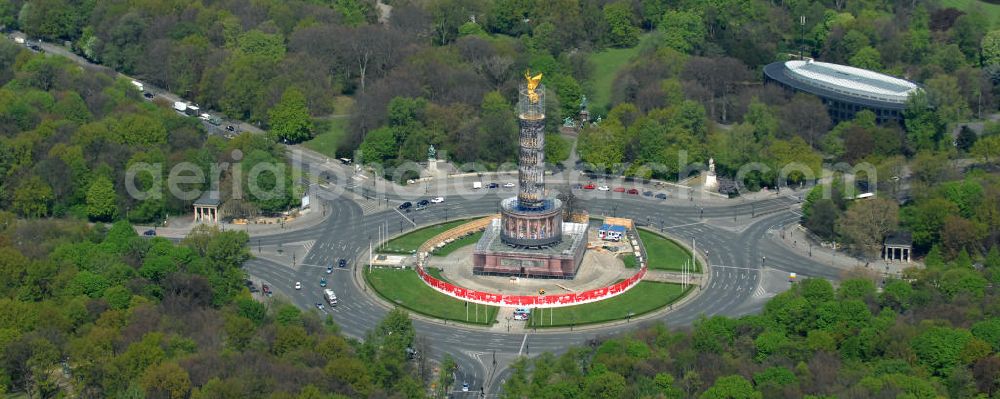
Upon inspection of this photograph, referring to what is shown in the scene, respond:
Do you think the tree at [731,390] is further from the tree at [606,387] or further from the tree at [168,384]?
the tree at [168,384]

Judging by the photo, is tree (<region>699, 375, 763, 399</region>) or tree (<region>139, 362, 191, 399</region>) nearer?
tree (<region>699, 375, 763, 399</region>)

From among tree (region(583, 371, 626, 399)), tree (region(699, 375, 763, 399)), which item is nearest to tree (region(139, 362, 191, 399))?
tree (region(583, 371, 626, 399))

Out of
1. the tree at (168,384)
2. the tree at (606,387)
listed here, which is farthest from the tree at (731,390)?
the tree at (168,384)

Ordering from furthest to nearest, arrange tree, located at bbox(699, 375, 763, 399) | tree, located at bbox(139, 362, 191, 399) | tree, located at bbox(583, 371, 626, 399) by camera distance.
Answer: tree, located at bbox(583, 371, 626, 399) → tree, located at bbox(139, 362, 191, 399) → tree, located at bbox(699, 375, 763, 399)

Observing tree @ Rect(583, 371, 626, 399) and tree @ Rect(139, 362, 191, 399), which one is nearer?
tree @ Rect(139, 362, 191, 399)

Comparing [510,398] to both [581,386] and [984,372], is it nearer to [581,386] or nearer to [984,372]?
[581,386]

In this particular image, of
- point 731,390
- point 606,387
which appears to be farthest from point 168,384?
point 731,390

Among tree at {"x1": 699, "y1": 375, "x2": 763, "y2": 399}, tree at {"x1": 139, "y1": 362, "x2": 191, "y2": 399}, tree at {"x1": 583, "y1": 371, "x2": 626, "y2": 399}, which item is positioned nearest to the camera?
tree at {"x1": 699, "y1": 375, "x2": 763, "y2": 399}

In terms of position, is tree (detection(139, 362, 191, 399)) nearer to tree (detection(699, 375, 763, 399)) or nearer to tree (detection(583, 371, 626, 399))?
tree (detection(583, 371, 626, 399))

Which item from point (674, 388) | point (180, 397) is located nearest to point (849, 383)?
point (674, 388)
